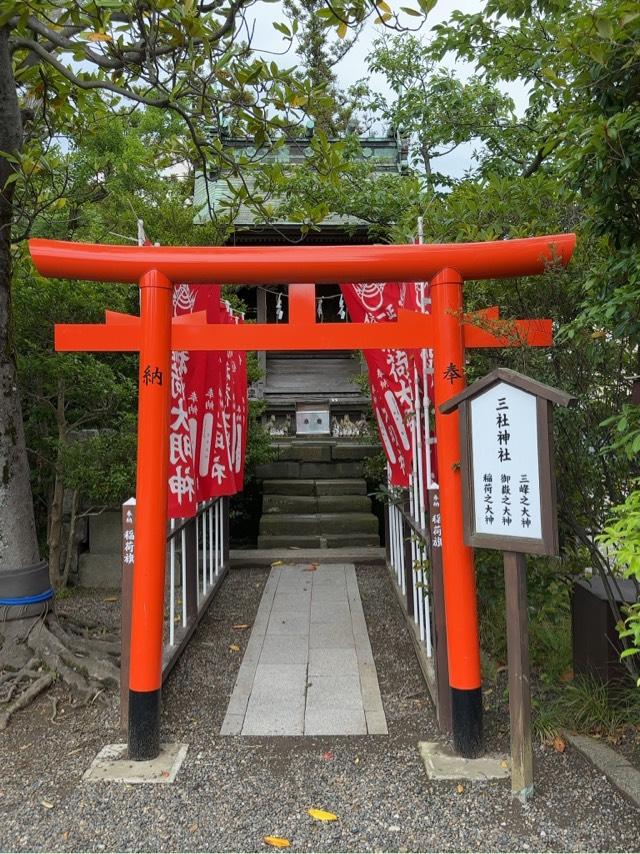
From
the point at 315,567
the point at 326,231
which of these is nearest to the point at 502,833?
the point at 315,567

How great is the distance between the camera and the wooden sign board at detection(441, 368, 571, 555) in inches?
109

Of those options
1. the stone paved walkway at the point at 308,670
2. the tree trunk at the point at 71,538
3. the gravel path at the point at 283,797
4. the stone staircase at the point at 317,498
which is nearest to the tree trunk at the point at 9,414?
the gravel path at the point at 283,797

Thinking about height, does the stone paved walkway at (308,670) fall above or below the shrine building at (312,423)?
below

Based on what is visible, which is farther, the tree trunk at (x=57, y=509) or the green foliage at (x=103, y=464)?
the tree trunk at (x=57, y=509)

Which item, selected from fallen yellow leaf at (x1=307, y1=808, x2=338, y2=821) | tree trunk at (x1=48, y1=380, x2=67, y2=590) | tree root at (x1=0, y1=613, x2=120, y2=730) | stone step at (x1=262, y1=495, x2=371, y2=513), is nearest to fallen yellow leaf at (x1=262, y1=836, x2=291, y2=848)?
fallen yellow leaf at (x1=307, y1=808, x2=338, y2=821)

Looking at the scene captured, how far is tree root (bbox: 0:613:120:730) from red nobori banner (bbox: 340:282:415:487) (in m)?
2.57

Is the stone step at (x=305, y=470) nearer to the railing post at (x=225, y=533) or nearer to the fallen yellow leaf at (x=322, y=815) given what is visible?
the railing post at (x=225, y=533)

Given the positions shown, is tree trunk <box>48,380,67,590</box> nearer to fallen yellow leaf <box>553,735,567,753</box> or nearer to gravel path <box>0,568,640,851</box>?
gravel path <box>0,568,640,851</box>

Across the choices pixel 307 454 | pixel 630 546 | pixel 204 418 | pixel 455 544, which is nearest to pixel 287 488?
pixel 307 454

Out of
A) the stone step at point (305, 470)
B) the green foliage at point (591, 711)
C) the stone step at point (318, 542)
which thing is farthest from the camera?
the stone step at point (305, 470)

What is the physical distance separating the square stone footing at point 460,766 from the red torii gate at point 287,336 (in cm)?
9

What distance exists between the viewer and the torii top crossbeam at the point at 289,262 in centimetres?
354


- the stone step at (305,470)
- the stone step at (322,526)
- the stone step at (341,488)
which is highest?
the stone step at (305,470)

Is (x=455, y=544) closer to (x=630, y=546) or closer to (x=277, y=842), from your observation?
(x=630, y=546)
